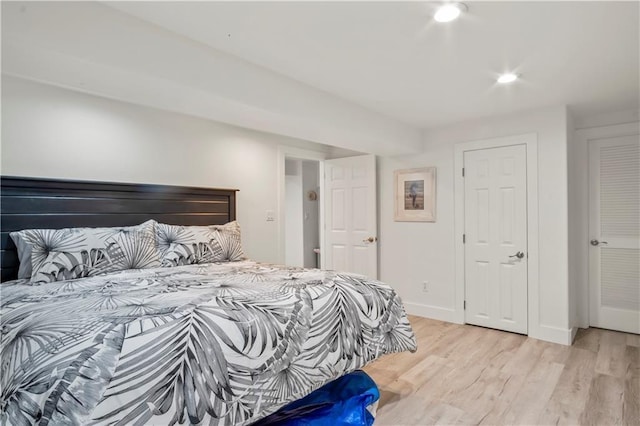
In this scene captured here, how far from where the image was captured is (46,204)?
2.58 metres

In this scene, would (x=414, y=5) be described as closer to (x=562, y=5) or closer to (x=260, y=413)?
(x=562, y=5)

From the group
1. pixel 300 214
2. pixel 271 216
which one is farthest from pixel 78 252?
pixel 300 214

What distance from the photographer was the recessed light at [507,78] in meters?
2.63

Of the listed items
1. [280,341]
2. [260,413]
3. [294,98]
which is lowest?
[260,413]

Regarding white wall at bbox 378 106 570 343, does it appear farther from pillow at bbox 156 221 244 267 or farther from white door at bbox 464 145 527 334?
pillow at bbox 156 221 244 267

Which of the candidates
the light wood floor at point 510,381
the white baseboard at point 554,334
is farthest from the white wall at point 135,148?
the white baseboard at point 554,334

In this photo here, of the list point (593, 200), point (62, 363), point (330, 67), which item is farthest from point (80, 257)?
point (593, 200)

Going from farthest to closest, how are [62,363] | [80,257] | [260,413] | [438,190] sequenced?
[438,190]
[80,257]
[260,413]
[62,363]

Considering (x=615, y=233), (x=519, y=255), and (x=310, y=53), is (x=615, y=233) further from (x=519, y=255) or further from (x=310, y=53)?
(x=310, y=53)

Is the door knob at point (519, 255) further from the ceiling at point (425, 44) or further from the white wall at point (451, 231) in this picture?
the ceiling at point (425, 44)

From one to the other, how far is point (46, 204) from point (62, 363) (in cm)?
194

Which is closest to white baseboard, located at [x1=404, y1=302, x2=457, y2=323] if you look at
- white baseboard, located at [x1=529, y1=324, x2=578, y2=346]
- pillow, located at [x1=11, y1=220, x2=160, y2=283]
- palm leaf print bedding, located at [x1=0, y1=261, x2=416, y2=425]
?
white baseboard, located at [x1=529, y1=324, x2=578, y2=346]

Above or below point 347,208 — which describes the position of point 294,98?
above

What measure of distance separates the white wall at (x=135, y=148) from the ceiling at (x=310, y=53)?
31.1 inches
